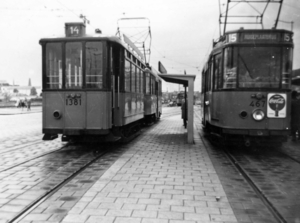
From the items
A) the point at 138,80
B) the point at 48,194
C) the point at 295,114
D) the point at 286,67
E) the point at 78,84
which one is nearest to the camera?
the point at 48,194

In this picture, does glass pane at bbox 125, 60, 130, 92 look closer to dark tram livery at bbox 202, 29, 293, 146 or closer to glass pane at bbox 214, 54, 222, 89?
glass pane at bbox 214, 54, 222, 89

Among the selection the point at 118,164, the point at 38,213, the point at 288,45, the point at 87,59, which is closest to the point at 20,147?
the point at 87,59

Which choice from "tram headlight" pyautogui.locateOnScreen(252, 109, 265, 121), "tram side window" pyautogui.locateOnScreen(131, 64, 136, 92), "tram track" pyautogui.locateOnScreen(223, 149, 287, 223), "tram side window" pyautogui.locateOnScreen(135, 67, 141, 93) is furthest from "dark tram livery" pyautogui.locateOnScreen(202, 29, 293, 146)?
"tram side window" pyautogui.locateOnScreen(135, 67, 141, 93)

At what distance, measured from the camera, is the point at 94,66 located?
8891 millimetres

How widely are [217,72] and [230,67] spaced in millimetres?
731

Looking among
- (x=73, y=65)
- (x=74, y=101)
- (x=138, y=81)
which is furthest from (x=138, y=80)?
(x=74, y=101)

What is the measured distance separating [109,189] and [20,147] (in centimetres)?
575

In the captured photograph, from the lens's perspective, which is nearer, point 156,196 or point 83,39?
point 156,196

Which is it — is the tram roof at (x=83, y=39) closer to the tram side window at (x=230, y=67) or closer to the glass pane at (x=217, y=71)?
the glass pane at (x=217, y=71)

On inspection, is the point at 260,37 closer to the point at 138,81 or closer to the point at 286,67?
the point at 286,67

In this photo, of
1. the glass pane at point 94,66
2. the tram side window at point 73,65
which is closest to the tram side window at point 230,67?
the glass pane at point 94,66

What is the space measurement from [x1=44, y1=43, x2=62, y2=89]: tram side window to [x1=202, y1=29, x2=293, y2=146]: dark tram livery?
14.6 ft

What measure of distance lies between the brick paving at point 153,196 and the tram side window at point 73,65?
248cm

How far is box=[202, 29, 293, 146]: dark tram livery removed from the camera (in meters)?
8.50
